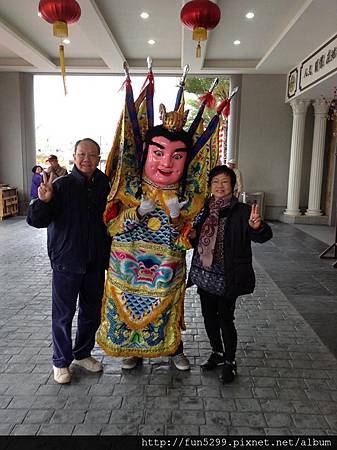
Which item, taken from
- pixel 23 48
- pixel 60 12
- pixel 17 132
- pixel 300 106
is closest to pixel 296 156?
pixel 300 106

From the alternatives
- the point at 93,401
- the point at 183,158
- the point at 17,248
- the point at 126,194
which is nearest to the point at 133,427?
the point at 93,401

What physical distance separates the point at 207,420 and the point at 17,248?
16.9 feet

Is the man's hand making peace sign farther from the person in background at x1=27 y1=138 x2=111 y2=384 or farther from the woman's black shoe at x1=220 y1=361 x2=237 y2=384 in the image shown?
the woman's black shoe at x1=220 y1=361 x2=237 y2=384

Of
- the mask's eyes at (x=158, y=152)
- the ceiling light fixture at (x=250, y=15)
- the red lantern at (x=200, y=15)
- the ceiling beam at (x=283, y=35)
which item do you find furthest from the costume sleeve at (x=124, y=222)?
the ceiling light fixture at (x=250, y=15)

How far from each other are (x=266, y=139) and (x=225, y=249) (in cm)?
812

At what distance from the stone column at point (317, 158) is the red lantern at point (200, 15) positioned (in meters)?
5.03

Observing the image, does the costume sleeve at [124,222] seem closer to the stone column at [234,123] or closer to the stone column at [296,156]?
the stone column at [296,156]

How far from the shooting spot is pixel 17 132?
10.1 metres

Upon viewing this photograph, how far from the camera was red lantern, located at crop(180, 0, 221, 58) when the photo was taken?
15.5 ft

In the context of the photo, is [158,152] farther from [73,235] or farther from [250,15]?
[250,15]

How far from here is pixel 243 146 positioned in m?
9.92

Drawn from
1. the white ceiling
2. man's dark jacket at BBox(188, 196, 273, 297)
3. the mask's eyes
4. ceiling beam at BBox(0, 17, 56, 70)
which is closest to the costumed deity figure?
the mask's eyes

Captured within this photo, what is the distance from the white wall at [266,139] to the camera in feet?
31.7

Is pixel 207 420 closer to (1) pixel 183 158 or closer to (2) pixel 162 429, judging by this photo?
(2) pixel 162 429
